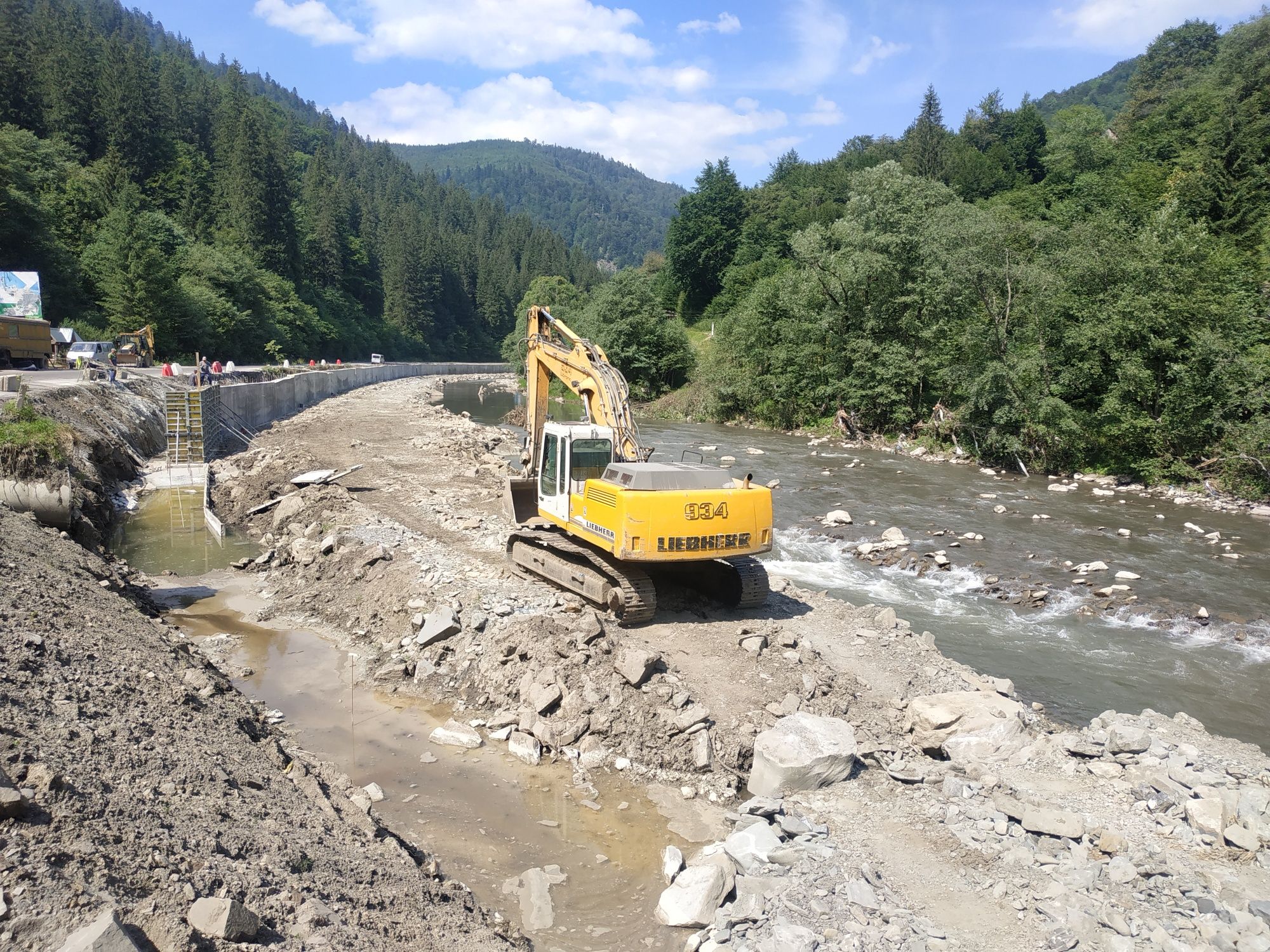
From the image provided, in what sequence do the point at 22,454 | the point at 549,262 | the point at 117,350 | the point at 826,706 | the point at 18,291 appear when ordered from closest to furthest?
the point at 826,706 → the point at 22,454 → the point at 18,291 → the point at 117,350 → the point at 549,262

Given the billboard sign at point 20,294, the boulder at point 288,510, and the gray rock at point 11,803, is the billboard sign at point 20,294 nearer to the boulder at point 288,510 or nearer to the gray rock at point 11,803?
the boulder at point 288,510

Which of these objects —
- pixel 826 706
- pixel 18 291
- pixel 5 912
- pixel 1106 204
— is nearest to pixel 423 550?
pixel 826 706

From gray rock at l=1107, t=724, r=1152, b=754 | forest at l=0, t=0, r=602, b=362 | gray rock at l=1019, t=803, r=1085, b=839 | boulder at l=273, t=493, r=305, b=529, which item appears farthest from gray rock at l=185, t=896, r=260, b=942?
forest at l=0, t=0, r=602, b=362

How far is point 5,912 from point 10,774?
1370mm

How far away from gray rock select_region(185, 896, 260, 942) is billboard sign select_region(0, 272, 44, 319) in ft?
130

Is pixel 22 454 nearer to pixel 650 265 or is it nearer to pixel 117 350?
pixel 117 350

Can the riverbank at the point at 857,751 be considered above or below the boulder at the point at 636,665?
below

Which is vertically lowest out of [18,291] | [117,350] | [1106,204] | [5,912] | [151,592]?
[151,592]

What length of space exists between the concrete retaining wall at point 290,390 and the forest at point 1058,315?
17.9 m

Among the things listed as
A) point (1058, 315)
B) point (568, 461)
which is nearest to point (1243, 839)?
point (568, 461)

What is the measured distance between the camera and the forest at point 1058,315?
2305 centimetres

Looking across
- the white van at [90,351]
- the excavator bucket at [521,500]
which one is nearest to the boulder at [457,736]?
the excavator bucket at [521,500]

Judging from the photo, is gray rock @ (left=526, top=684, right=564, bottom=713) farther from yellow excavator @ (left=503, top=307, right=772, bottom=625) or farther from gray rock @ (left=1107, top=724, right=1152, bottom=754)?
gray rock @ (left=1107, top=724, right=1152, bottom=754)

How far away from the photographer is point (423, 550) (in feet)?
42.8
